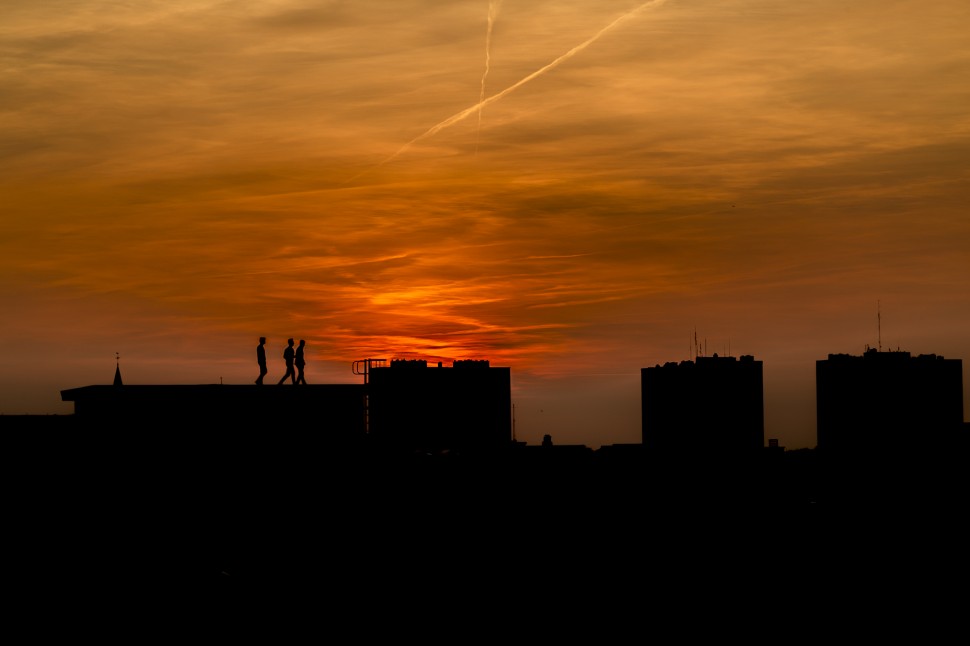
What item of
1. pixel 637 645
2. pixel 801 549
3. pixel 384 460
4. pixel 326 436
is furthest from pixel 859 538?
pixel 326 436

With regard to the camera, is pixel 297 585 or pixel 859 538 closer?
pixel 297 585

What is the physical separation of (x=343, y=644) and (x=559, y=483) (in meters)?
55.1

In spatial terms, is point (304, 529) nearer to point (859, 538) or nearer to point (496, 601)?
point (496, 601)

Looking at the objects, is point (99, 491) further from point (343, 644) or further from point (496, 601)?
point (496, 601)

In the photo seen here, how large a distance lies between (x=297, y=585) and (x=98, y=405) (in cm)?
1752

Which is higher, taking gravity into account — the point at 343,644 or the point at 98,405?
the point at 98,405

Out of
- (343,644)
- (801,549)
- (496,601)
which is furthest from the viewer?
(801,549)

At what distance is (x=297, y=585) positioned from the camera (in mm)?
84188

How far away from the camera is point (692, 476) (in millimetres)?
162250

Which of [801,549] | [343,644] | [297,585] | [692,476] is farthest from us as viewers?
[692,476]

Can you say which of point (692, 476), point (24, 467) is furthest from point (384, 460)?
point (692, 476)

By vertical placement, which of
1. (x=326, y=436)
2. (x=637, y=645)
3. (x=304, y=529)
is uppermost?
(x=326, y=436)

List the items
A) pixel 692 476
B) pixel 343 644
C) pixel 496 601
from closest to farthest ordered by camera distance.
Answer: pixel 343 644 → pixel 496 601 → pixel 692 476

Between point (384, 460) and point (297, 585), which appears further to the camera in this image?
point (384, 460)
